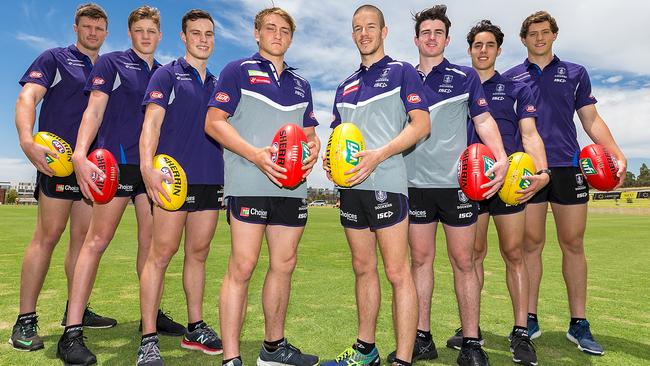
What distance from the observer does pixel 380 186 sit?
3.67m

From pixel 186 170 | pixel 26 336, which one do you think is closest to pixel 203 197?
pixel 186 170

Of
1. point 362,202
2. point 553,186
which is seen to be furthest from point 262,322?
point 553,186

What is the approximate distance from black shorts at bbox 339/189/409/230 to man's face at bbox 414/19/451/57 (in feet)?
5.15

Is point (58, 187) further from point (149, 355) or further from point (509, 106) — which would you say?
point (509, 106)

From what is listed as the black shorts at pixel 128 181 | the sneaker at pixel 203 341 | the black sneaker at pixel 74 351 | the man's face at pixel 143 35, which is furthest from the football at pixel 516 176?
the black sneaker at pixel 74 351

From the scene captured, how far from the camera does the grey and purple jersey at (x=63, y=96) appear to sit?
465 centimetres

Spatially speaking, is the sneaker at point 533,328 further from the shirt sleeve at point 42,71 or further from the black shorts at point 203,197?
the shirt sleeve at point 42,71

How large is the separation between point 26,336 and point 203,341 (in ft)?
5.58

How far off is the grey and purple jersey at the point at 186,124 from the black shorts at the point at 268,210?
0.58 m

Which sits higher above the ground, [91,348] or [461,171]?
[461,171]

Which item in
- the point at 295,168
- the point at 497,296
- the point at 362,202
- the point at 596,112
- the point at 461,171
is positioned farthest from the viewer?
the point at 497,296

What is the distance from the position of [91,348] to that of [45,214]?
4.77ft

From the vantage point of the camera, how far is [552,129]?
4898mm

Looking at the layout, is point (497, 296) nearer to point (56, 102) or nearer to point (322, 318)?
point (322, 318)
